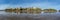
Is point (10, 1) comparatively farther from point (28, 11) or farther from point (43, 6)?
point (43, 6)

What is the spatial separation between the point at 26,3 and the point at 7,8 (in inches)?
19.8

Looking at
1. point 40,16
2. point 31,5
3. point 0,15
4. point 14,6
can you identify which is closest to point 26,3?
point 31,5

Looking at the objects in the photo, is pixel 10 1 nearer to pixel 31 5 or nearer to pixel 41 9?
pixel 31 5

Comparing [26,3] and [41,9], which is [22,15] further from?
[41,9]

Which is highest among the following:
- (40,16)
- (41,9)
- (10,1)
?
(10,1)

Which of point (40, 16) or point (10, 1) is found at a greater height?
point (10, 1)

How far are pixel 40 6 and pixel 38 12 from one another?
186 mm

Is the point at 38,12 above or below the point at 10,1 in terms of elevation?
below

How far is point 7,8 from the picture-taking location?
2770mm

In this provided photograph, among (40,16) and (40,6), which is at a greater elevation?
(40,6)

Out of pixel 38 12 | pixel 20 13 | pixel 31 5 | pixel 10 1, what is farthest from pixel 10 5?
pixel 38 12

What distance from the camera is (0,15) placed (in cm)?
280

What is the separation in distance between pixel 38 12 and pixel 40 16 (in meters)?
0.13

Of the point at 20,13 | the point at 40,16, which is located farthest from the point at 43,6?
the point at 20,13
